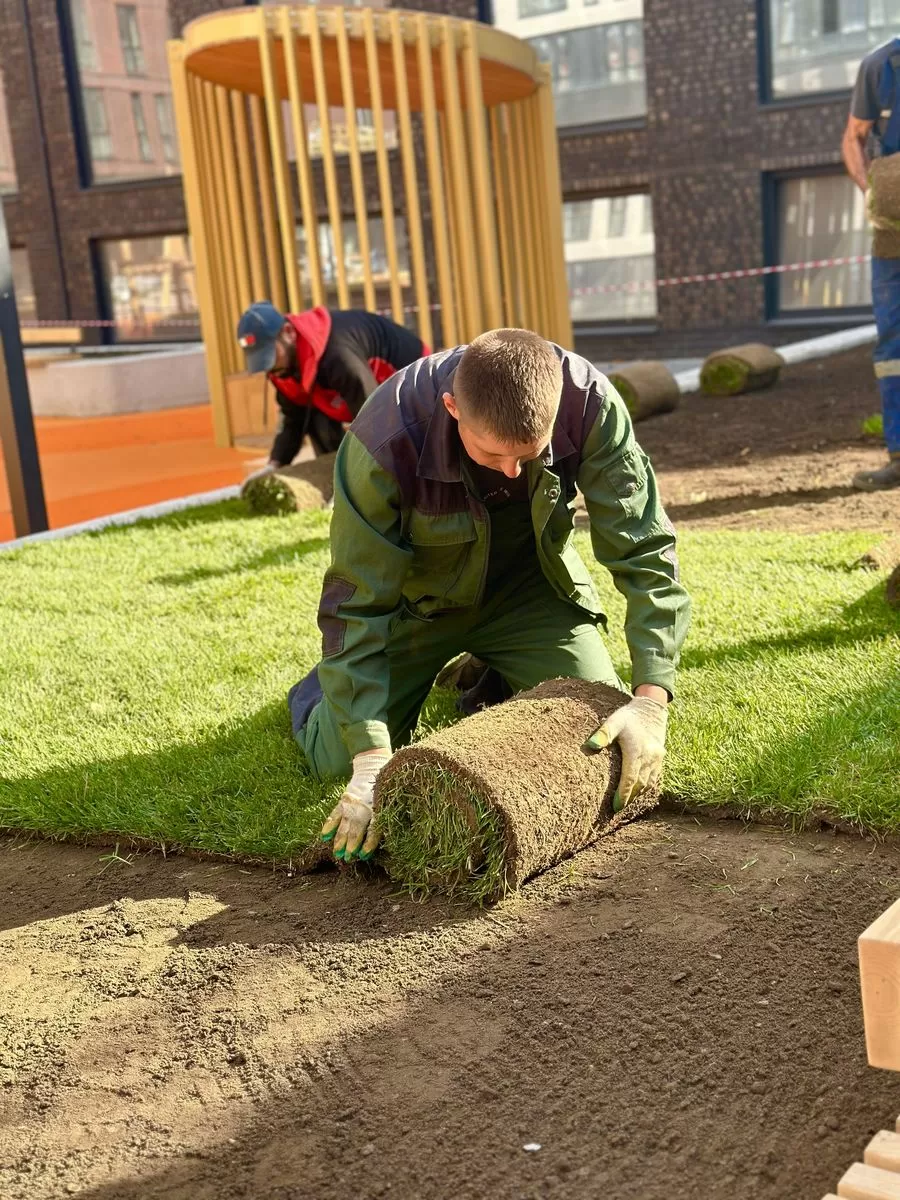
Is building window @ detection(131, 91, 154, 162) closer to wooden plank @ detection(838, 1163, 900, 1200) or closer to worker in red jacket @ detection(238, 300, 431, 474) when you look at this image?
worker in red jacket @ detection(238, 300, 431, 474)

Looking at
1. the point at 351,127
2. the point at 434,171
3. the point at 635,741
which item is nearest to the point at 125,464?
the point at 351,127

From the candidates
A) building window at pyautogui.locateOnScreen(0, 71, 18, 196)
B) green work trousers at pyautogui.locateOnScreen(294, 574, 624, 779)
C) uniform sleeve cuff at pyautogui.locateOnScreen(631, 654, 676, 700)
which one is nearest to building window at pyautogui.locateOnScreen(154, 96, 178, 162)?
building window at pyautogui.locateOnScreen(0, 71, 18, 196)

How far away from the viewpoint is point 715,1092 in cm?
214

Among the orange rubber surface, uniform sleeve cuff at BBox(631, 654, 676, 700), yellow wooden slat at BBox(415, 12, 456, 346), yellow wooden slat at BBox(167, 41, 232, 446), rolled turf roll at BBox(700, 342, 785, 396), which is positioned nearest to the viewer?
uniform sleeve cuff at BBox(631, 654, 676, 700)

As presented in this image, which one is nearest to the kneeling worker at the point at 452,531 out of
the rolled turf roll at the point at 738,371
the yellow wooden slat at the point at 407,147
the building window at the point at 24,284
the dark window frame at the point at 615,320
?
the yellow wooden slat at the point at 407,147

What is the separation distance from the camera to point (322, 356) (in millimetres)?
6426

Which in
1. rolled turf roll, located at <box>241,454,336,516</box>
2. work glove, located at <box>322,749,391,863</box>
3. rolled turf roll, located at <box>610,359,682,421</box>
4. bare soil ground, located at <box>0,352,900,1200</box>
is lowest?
bare soil ground, located at <box>0,352,900,1200</box>

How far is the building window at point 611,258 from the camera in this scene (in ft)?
53.5

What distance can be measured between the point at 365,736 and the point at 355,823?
0.21 meters

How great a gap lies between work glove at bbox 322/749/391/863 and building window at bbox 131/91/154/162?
19029 mm

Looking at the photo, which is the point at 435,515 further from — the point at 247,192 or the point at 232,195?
the point at 247,192

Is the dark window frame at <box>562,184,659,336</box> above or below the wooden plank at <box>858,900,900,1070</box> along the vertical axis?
above

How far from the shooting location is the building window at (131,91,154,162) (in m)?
20.0

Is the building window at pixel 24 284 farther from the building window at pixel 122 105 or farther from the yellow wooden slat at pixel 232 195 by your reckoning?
the yellow wooden slat at pixel 232 195
